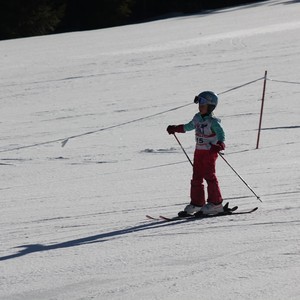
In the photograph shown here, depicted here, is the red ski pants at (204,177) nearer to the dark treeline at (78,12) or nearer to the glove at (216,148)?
the glove at (216,148)

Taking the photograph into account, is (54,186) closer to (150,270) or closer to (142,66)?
(150,270)

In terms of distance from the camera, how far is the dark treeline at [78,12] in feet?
127

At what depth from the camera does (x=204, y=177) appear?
890 centimetres

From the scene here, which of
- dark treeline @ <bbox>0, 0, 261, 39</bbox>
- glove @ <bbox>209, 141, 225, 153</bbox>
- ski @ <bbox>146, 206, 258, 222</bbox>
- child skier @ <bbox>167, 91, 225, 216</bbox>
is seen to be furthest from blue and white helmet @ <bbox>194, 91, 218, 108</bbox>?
dark treeline @ <bbox>0, 0, 261, 39</bbox>

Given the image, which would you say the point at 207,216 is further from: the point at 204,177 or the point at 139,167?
the point at 139,167

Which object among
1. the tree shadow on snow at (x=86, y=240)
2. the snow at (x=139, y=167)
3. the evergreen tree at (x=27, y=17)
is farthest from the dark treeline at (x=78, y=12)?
the tree shadow on snow at (x=86, y=240)

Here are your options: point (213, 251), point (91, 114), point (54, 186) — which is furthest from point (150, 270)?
point (91, 114)

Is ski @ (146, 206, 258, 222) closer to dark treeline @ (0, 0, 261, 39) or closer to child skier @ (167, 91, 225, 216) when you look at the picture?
child skier @ (167, 91, 225, 216)

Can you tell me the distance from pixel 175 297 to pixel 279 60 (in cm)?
1804

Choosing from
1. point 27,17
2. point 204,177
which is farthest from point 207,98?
point 27,17

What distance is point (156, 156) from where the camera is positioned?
13781 mm

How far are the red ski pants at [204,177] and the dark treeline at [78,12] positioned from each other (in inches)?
1199

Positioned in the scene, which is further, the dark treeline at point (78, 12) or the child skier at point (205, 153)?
the dark treeline at point (78, 12)

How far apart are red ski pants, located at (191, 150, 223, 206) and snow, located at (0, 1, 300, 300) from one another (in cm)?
34
